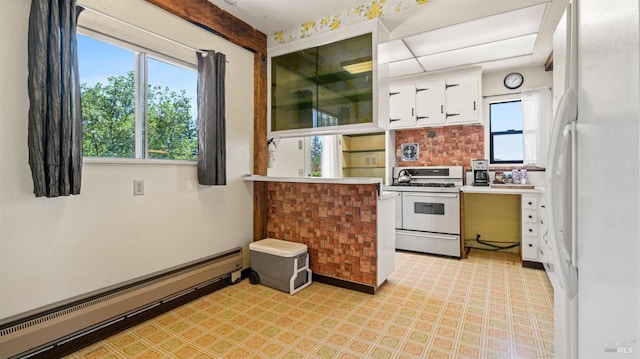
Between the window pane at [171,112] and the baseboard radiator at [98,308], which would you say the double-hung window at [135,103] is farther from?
the baseboard radiator at [98,308]

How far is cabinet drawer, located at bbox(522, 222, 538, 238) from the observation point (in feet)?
10.9

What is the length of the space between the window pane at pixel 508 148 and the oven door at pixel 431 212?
1100mm

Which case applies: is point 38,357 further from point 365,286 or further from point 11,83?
point 365,286

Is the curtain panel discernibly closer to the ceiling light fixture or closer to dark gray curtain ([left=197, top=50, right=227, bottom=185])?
the ceiling light fixture

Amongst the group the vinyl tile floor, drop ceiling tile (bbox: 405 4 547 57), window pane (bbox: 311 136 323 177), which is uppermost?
drop ceiling tile (bbox: 405 4 547 57)

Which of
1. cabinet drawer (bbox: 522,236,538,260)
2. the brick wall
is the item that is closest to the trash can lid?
the brick wall

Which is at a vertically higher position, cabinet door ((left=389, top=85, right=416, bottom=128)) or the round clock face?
the round clock face

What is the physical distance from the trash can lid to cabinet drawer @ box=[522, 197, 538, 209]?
2.53 m

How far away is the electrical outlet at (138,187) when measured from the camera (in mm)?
2148

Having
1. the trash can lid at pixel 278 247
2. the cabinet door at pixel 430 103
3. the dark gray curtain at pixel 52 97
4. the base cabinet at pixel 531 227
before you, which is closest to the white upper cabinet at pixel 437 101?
the cabinet door at pixel 430 103

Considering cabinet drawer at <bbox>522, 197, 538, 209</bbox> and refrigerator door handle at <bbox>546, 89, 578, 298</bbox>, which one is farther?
cabinet drawer at <bbox>522, 197, 538, 209</bbox>

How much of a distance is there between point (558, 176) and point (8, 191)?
2.53 metres

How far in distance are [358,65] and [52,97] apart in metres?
2.23

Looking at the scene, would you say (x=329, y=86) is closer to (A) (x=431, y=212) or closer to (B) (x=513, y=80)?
(A) (x=431, y=212)
